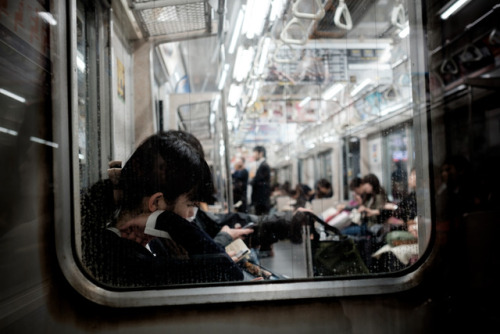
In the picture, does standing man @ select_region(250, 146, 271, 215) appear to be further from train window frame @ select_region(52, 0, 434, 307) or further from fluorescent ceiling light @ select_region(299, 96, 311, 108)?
fluorescent ceiling light @ select_region(299, 96, 311, 108)

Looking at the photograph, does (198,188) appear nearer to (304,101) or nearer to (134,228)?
(134,228)

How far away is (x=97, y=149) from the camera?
124 cm

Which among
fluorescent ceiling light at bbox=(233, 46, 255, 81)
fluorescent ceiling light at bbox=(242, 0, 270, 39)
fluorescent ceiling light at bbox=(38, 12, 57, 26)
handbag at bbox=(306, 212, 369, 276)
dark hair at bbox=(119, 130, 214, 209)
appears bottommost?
handbag at bbox=(306, 212, 369, 276)

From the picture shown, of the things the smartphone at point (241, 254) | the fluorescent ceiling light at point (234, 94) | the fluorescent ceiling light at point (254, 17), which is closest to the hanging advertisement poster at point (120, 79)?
the smartphone at point (241, 254)

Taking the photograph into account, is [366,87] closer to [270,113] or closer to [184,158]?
[270,113]

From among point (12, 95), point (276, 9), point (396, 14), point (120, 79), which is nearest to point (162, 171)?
point (120, 79)

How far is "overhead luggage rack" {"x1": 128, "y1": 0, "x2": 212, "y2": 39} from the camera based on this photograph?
4.49ft

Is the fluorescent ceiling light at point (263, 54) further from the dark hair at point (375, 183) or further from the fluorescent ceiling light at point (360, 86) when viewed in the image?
the dark hair at point (375, 183)

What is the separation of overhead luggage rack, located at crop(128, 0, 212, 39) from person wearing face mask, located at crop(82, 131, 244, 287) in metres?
0.47

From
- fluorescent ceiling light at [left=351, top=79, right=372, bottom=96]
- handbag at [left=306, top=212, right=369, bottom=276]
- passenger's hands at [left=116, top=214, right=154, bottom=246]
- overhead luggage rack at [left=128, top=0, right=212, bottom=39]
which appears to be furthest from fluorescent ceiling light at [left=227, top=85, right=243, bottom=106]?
passenger's hands at [left=116, top=214, right=154, bottom=246]

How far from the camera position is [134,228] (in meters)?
1.26

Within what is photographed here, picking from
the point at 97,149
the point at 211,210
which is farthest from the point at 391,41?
the point at 97,149

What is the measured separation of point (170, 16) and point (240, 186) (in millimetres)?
2328

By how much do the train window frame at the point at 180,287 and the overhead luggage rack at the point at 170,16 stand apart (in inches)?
10.7
